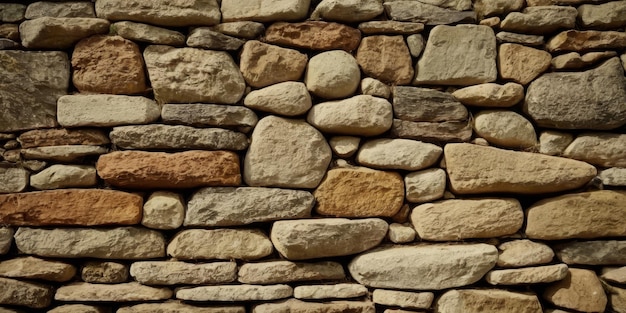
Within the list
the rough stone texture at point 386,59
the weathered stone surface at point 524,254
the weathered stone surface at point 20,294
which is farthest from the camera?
the rough stone texture at point 386,59

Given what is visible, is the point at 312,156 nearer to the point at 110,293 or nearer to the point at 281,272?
the point at 281,272

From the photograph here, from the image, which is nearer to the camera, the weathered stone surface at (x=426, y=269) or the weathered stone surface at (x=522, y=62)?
the weathered stone surface at (x=426, y=269)

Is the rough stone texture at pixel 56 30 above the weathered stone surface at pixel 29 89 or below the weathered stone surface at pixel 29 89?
above

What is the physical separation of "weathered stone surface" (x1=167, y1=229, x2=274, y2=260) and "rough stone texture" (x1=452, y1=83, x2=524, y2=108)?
119 cm

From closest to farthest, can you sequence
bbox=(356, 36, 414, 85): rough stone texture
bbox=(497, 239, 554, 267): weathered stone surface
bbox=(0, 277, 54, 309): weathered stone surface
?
bbox=(0, 277, 54, 309): weathered stone surface
bbox=(497, 239, 554, 267): weathered stone surface
bbox=(356, 36, 414, 85): rough stone texture

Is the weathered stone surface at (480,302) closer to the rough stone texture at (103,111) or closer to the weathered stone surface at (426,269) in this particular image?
the weathered stone surface at (426,269)

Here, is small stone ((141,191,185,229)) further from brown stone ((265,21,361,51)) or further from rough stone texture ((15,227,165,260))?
brown stone ((265,21,361,51))

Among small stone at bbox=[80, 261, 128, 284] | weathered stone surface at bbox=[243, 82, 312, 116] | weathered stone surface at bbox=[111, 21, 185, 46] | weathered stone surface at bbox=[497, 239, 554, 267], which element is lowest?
weathered stone surface at bbox=[497, 239, 554, 267]

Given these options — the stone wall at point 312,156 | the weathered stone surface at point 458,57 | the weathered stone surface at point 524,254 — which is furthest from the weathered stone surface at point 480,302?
the weathered stone surface at point 458,57

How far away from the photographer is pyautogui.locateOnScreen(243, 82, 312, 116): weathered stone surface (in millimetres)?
1652

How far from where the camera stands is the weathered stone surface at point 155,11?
166 centimetres

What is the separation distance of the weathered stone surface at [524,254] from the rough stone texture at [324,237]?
581mm

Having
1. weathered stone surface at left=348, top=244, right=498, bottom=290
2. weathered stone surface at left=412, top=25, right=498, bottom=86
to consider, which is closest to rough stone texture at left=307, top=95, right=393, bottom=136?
weathered stone surface at left=412, top=25, right=498, bottom=86

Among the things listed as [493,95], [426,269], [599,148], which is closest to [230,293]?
[426,269]
